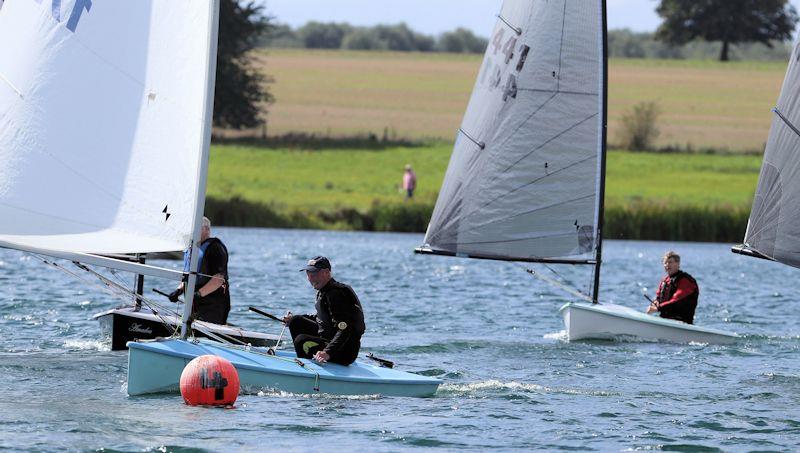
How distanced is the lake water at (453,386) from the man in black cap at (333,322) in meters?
0.50

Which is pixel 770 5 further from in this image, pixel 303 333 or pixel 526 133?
pixel 303 333

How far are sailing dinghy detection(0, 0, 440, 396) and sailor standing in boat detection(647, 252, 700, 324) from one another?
24.9 feet

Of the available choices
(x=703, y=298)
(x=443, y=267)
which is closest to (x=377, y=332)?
(x=703, y=298)

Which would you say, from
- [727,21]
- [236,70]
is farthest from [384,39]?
[236,70]

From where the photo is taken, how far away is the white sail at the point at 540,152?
23.4 metres

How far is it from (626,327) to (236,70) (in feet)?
179

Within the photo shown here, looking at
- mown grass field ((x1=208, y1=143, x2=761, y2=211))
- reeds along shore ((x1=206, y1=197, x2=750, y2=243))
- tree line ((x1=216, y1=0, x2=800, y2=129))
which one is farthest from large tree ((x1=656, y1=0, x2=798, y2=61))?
reeds along shore ((x1=206, y1=197, x2=750, y2=243))

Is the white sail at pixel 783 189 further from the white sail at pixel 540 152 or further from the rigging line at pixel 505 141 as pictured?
the rigging line at pixel 505 141

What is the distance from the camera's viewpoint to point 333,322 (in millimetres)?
15633

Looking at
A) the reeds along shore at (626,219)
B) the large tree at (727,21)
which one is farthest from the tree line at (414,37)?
the reeds along shore at (626,219)

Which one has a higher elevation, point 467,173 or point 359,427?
point 467,173

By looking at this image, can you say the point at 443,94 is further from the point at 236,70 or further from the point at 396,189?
the point at 396,189

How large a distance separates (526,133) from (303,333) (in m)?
8.43

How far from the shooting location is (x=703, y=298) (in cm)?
3325
